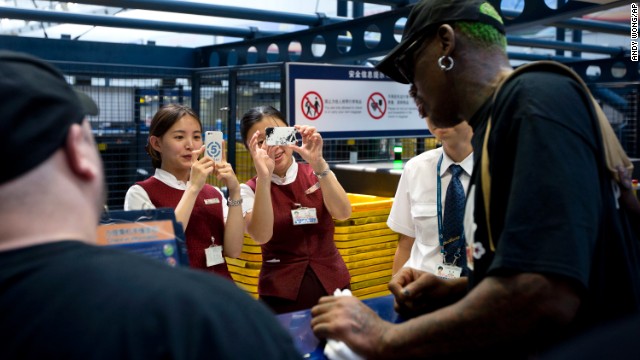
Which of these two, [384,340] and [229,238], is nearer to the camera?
[384,340]

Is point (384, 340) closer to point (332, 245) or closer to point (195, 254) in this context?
point (195, 254)

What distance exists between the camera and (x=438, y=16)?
4.89 ft

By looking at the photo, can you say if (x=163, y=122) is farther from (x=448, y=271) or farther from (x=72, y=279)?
(x=72, y=279)

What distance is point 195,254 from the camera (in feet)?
9.58

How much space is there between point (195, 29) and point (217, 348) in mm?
6980

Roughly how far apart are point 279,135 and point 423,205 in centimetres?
88

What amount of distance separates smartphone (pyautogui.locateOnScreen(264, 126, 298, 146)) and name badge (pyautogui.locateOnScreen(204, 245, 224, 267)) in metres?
0.73

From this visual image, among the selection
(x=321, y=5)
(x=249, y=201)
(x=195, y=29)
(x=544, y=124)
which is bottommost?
(x=249, y=201)

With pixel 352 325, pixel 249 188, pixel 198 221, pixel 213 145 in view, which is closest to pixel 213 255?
pixel 198 221

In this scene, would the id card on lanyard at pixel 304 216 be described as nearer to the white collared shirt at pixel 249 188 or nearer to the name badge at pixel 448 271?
the white collared shirt at pixel 249 188

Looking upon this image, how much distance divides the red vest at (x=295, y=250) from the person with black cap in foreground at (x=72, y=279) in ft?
8.00

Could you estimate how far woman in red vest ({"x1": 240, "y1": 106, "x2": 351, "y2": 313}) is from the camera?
330 cm

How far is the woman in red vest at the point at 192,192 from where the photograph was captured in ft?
9.58

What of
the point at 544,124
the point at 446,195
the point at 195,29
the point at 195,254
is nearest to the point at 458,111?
the point at 544,124
